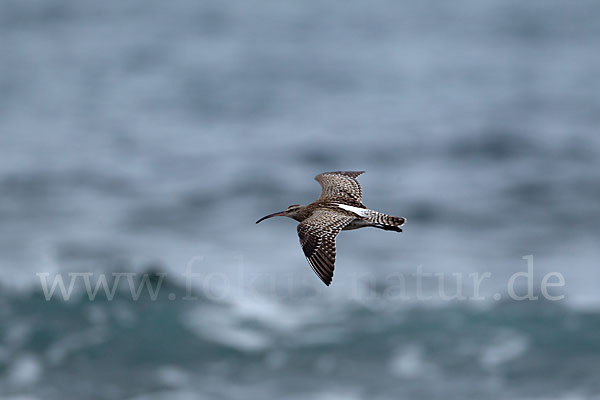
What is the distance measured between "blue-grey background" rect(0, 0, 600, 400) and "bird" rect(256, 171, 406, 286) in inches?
1060

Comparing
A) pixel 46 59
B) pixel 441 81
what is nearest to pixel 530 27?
pixel 441 81

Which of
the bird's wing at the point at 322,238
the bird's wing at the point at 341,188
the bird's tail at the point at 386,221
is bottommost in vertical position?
the bird's wing at the point at 322,238

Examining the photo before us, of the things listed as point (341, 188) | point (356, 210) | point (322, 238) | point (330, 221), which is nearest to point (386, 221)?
point (330, 221)

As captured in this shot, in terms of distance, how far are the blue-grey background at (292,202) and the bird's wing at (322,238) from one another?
28858 millimetres

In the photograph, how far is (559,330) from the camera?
46.3 metres

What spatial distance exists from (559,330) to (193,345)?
58.4 feet

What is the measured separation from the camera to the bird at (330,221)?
14.7 m

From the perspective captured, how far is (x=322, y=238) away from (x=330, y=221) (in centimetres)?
63

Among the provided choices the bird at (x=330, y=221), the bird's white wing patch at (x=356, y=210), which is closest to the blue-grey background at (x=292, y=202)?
the bird at (x=330, y=221)

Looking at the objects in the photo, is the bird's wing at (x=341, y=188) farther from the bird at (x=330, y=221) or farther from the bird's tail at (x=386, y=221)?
the bird's tail at (x=386, y=221)

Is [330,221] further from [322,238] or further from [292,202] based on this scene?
[292,202]

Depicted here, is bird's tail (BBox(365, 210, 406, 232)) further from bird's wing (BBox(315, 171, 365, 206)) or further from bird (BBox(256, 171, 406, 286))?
bird's wing (BBox(315, 171, 365, 206))

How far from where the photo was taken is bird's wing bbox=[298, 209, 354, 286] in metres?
14.5

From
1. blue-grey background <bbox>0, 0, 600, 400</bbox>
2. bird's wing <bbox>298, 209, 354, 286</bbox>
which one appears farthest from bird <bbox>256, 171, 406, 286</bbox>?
blue-grey background <bbox>0, 0, 600, 400</bbox>
